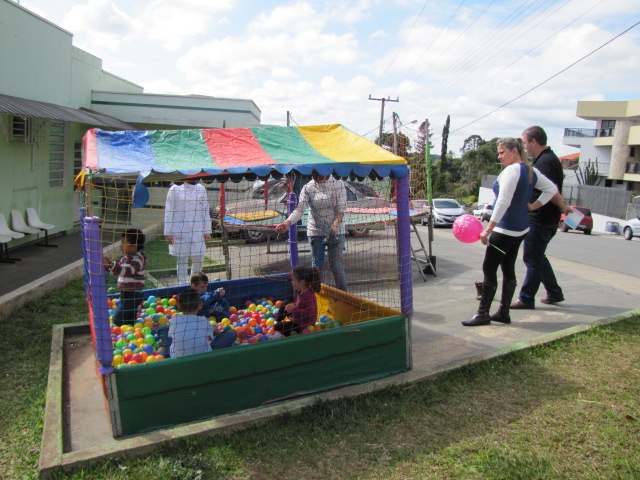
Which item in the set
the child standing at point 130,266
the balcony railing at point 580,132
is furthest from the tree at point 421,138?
the balcony railing at point 580,132

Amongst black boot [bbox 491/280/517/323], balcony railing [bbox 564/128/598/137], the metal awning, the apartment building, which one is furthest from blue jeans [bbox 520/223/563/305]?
balcony railing [bbox 564/128/598/137]

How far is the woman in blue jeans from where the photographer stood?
247 inches

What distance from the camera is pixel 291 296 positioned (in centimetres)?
661

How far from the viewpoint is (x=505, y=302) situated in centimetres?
569

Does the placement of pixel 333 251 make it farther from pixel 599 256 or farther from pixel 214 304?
pixel 599 256

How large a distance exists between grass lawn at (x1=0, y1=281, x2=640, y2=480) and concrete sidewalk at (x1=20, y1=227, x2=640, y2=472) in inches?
4.3

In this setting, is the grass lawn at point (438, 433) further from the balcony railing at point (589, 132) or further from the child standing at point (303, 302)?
the balcony railing at point (589, 132)

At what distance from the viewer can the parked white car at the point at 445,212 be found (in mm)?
26156

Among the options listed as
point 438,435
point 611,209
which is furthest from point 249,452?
point 611,209

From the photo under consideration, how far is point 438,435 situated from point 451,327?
2.33m

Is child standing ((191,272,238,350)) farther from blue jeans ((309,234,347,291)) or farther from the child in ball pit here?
blue jeans ((309,234,347,291))

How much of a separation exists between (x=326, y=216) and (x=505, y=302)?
7.20 ft

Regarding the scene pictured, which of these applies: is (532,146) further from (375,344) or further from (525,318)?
(375,344)

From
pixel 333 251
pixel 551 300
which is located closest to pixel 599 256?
pixel 551 300
